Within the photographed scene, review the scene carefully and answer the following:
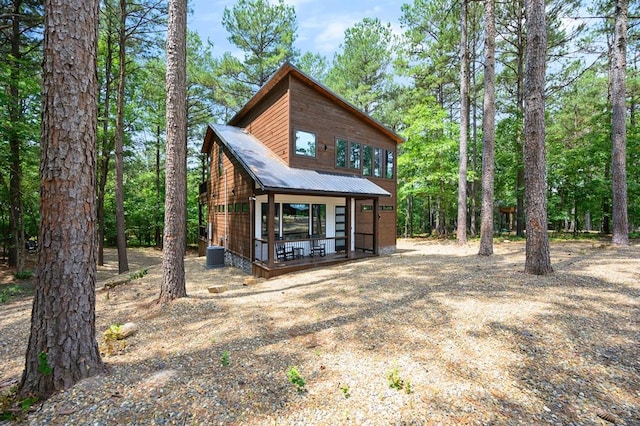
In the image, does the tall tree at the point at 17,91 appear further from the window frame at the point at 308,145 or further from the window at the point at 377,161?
the window at the point at 377,161

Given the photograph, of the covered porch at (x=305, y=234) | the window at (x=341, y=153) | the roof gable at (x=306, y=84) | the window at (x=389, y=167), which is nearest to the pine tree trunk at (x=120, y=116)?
the roof gable at (x=306, y=84)

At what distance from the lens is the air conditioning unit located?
11.5 meters

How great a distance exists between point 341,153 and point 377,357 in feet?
31.6

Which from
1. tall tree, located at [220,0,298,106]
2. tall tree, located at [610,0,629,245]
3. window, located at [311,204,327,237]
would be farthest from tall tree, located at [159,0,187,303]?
tall tree, located at [610,0,629,245]

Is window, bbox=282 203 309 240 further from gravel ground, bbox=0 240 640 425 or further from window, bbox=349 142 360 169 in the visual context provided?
gravel ground, bbox=0 240 640 425

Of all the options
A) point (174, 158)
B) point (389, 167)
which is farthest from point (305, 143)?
point (174, 158)

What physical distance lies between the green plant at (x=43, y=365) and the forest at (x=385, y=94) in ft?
35.3

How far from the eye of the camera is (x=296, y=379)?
9.41 feet

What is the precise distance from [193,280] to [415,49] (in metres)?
18.8

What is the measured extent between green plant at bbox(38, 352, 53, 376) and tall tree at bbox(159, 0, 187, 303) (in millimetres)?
3323

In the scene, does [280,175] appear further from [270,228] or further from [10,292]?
[10,292]

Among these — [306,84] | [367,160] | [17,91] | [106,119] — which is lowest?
[367,160]

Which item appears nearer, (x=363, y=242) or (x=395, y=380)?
(x=395, y=380)

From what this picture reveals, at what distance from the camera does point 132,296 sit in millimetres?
7102
